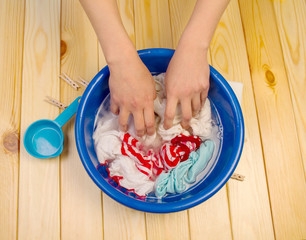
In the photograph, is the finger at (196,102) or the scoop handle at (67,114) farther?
the scoop handle at (67,114)

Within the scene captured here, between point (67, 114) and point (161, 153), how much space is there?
0.97 feet

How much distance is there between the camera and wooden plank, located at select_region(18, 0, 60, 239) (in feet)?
2.56

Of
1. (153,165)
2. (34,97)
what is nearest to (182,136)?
(153,165)

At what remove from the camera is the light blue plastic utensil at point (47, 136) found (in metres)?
0.79

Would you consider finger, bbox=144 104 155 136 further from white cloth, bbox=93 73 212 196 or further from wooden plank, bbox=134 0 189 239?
wooden plank, bbox=134 0 189 239

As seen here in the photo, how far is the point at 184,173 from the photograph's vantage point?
0.71m

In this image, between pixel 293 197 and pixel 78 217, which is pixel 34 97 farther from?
pixel 293 197

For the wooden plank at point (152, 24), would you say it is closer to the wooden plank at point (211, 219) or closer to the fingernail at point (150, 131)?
the fingernail at point (150, 131)

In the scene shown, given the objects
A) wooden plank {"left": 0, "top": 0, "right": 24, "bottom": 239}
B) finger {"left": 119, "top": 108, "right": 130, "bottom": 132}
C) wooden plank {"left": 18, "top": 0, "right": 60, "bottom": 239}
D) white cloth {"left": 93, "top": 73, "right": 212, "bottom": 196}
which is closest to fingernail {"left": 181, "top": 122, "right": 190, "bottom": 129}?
white cloth {"left": 93, "top": 73, "right": 212, "bottom": 196}

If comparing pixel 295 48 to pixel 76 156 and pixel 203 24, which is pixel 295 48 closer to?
pixel 203 24

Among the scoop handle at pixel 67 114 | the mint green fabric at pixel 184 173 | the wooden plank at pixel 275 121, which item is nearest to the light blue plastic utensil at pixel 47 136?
the scoop handle at pixel 67 114

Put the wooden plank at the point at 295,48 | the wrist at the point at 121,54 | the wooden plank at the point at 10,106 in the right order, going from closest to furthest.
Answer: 1. the wrist at the point at 121,54
2. the wooden plank at the point at 10,106
3. the wooden plank at the point at 295,48

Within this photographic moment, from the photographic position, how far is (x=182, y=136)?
72 centimetres

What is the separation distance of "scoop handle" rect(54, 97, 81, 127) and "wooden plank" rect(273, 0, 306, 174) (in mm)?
695
